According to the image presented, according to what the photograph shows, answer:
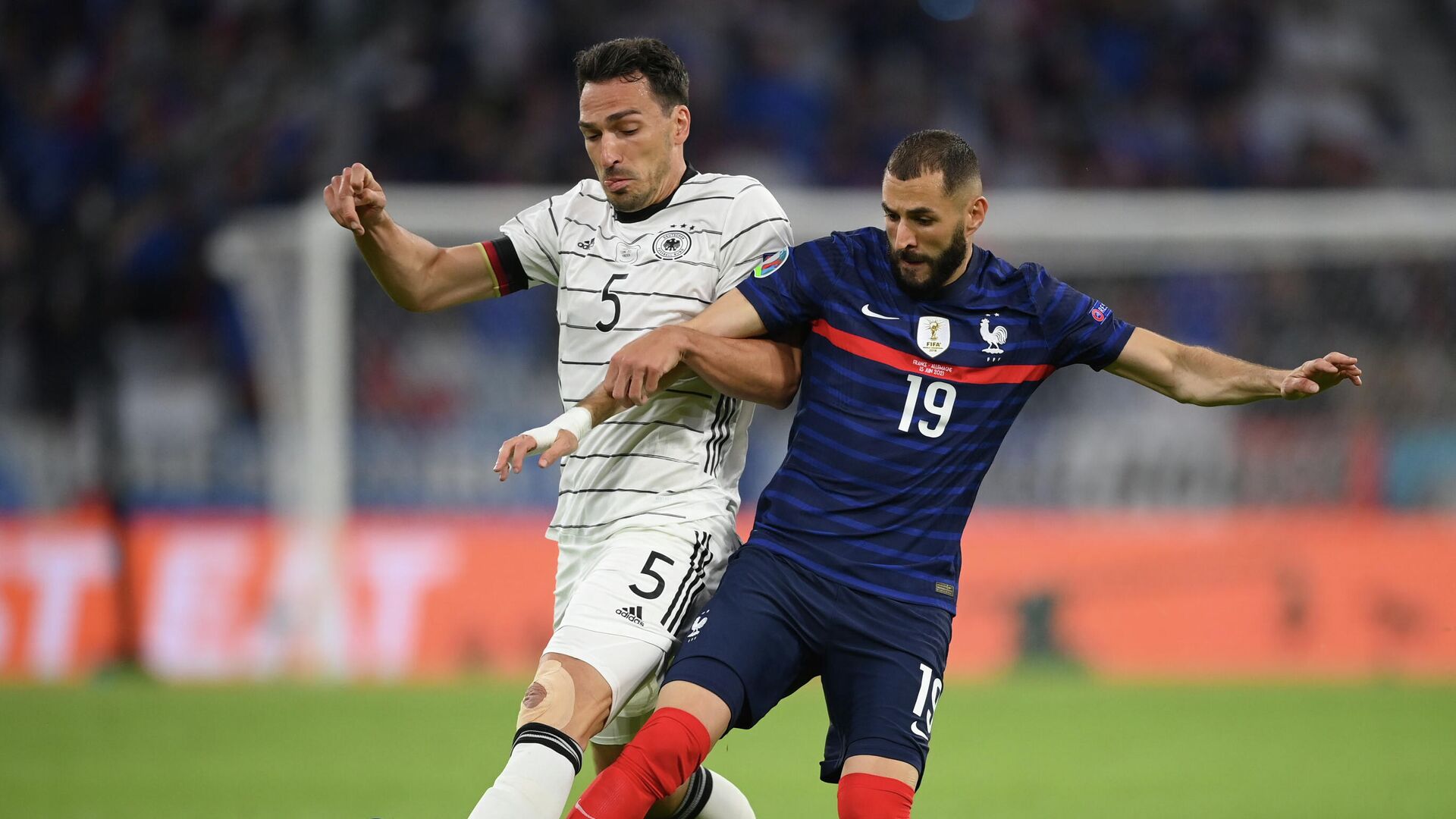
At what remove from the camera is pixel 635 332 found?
14.4ft

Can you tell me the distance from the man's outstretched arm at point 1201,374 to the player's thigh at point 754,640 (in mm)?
1052

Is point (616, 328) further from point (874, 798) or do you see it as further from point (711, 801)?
point (711, 801)

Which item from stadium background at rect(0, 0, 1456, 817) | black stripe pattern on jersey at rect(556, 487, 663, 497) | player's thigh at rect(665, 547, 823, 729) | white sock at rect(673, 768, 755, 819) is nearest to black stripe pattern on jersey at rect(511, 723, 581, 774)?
player's thigh at rect(665, 547, 823, 729)

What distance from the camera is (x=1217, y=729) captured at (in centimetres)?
867

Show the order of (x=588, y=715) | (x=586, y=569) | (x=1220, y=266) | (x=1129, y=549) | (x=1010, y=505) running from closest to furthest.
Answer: (x=588, y=715), (x=586, y=569), (x=1129, y=549), (x=1010, y=505), (x=1220, y=266)

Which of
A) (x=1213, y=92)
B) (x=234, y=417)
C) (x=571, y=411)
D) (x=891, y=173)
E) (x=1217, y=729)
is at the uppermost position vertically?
(x=1213, y=92)

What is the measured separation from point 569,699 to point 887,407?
3.63ft

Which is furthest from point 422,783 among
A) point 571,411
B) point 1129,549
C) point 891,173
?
point 1129,549

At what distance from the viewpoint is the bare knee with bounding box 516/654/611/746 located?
154 inches

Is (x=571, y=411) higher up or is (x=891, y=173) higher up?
(x=891, y=173)

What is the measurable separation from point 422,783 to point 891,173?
3999mm

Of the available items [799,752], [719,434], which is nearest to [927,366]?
[719,434]

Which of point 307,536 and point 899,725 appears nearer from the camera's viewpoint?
point 899,725

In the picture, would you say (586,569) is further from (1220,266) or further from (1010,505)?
(1220,266)
